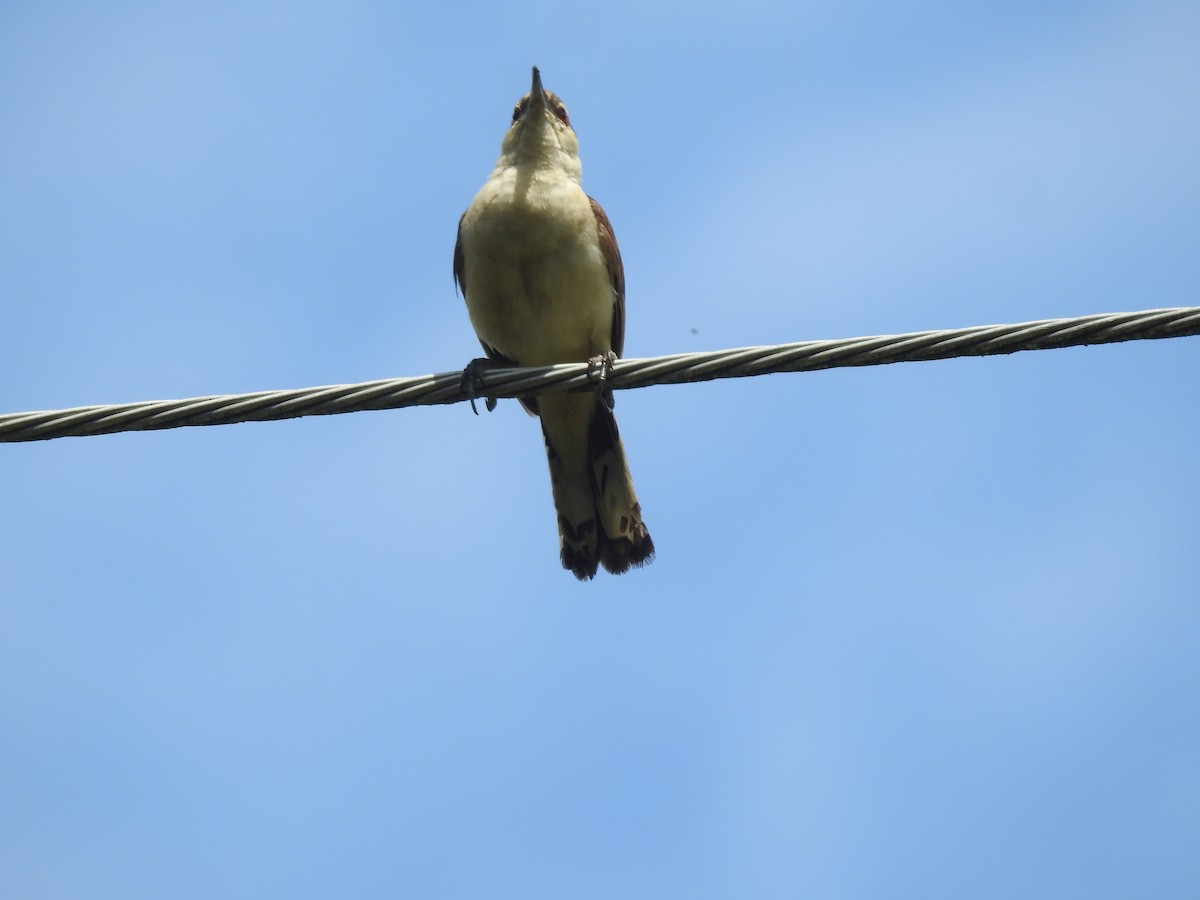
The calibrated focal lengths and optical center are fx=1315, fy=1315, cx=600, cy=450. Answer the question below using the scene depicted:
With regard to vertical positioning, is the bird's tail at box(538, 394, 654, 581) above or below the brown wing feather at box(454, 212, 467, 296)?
below

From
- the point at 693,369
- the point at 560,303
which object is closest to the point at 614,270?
the point at 560,303

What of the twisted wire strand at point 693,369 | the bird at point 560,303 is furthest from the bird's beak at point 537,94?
the twisted wire strand at point 693,369

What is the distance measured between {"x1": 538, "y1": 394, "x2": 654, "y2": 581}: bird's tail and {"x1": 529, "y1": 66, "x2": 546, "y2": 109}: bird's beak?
184 cm

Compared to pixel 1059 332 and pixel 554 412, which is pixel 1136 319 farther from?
pixel 554 412

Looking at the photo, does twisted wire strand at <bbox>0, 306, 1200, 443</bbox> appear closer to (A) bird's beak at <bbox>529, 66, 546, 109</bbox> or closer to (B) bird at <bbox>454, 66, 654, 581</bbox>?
(B) bird at <bbox>454, 66, 654, 581</bbox>

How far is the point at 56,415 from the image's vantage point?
14.9 ft

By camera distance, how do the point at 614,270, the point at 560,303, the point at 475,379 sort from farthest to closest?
1. the point at 614,270
2. the point at 560,303
3. the point at 475,379

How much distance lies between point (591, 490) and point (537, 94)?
243cm

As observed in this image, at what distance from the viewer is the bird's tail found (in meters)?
7.38

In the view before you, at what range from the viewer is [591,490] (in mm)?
7531

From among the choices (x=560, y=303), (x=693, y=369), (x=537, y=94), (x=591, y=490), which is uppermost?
(x=537, y=94)

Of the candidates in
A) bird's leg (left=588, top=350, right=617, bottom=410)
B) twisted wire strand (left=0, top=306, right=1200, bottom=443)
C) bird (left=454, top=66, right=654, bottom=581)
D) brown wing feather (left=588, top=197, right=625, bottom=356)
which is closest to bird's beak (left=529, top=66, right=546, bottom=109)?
bird (left=454, top=66, right=654, bottom=581)

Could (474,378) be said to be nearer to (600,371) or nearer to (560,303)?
(600,371)

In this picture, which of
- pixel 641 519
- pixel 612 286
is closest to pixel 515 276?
pixel 612 286
